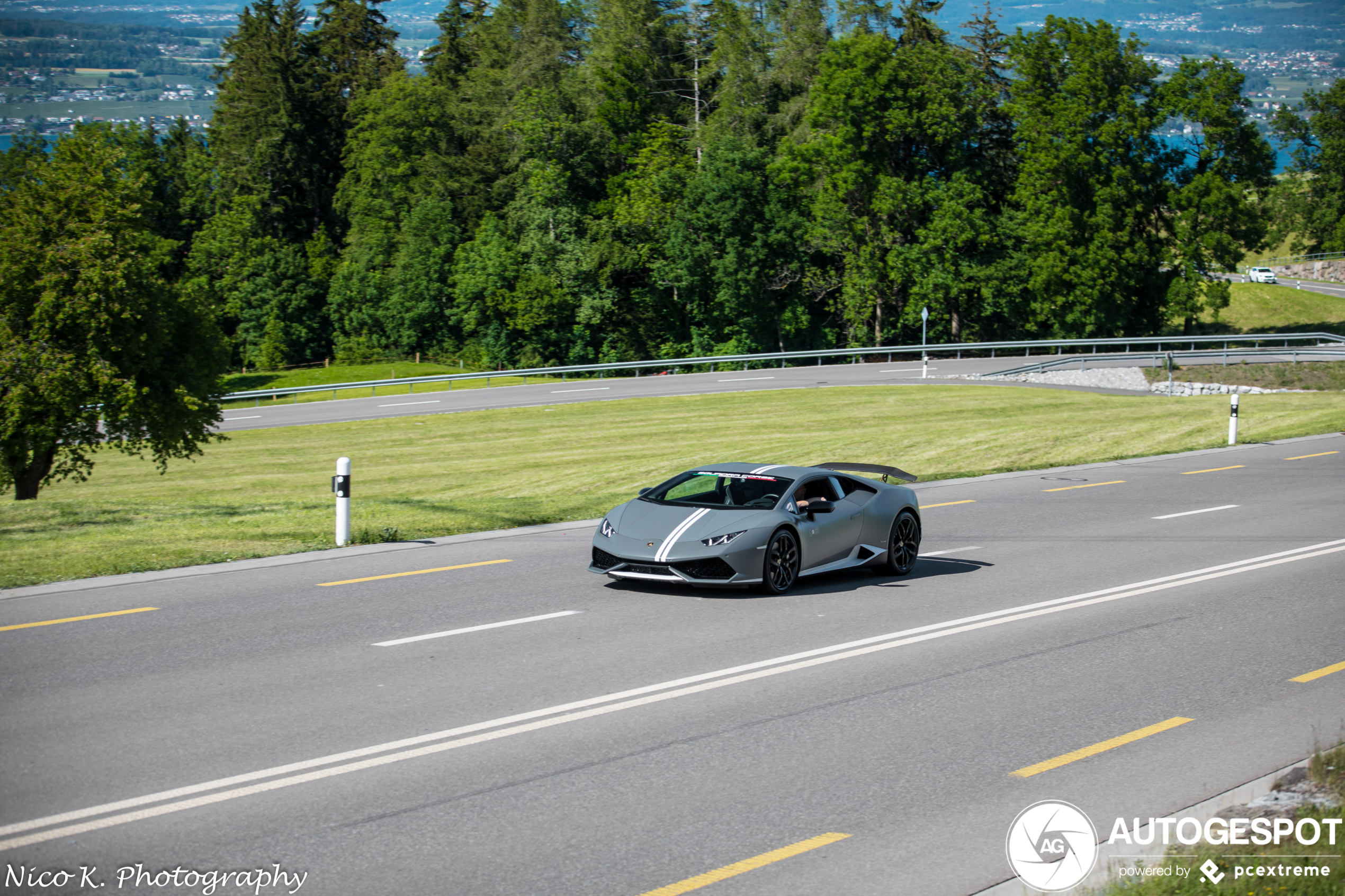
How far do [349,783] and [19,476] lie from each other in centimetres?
2278

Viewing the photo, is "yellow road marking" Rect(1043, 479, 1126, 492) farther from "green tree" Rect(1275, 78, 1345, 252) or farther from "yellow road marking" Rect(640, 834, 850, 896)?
"green tree" Rect(1275, 78, 1345, 252)

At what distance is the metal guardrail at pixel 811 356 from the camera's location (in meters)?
53.5

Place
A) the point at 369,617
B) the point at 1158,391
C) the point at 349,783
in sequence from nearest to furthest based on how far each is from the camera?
the point at 349,783
the point at 369,617
the point at 1158,391

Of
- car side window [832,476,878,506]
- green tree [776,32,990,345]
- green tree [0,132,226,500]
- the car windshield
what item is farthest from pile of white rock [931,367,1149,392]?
the car windshield

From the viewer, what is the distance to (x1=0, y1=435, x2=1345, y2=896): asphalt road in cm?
555

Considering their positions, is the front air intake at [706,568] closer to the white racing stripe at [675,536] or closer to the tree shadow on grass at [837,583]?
the white racing stripe at [675,536]

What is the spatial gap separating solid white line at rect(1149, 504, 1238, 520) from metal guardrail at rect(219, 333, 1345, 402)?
34000mm

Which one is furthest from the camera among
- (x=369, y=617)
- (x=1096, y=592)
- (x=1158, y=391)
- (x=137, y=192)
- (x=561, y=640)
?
(x=1158, y=391)

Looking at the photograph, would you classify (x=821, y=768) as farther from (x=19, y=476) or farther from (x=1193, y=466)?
(x=19, y=476)

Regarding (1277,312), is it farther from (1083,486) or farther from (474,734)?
(474,734)

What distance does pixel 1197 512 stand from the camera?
59.8 ft

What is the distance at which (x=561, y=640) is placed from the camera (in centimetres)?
975

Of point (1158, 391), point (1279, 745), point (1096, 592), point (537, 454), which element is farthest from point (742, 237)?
point (1279, 745)

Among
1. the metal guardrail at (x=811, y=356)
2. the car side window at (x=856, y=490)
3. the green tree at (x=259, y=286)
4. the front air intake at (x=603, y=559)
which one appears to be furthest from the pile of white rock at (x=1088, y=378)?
the green tree at (x=259, y=286)
